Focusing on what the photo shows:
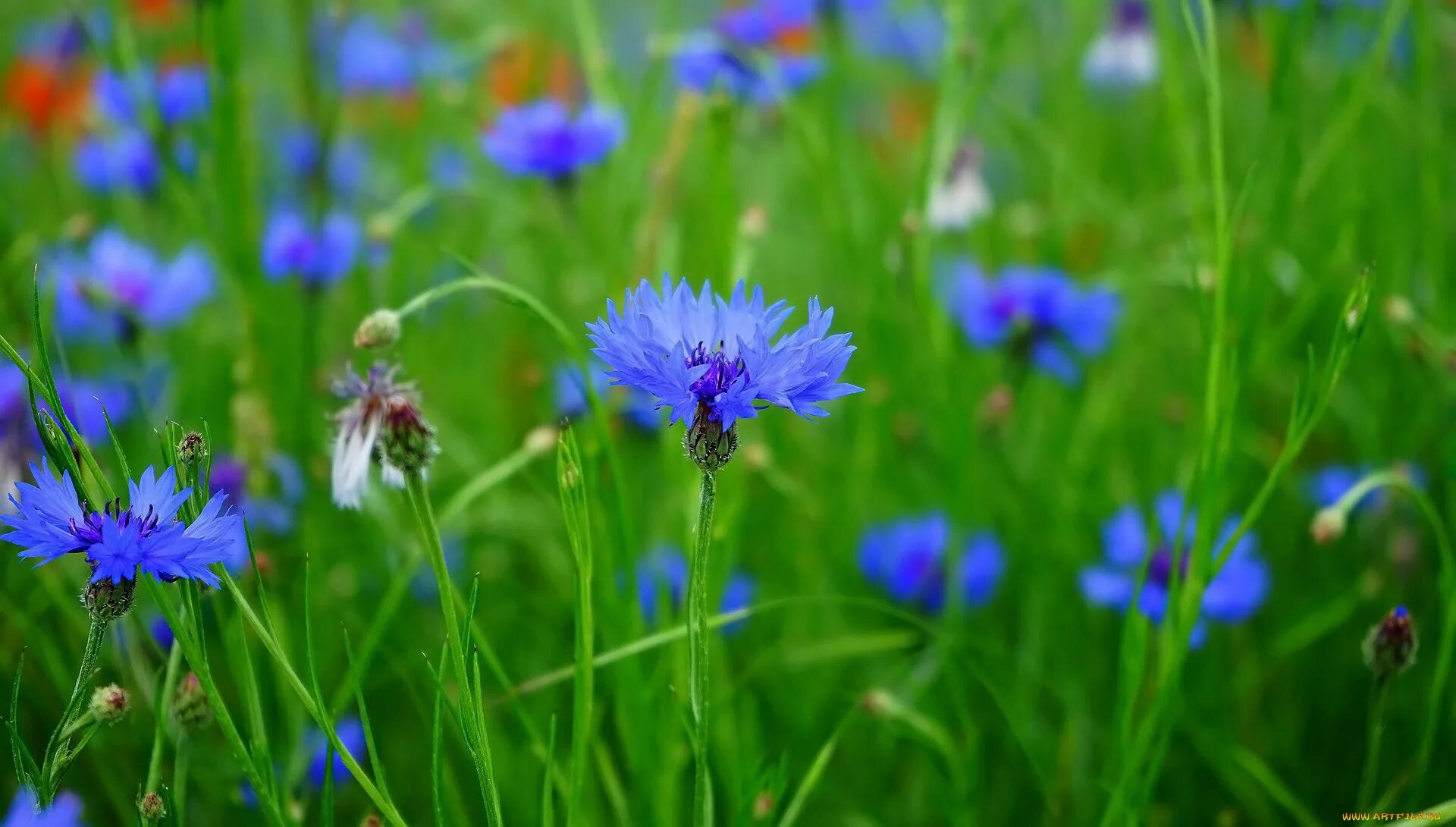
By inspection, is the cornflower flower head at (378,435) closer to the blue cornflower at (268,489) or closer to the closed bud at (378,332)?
the closed bud at (378,332)

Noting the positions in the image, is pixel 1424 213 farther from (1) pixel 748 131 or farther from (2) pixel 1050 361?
(1) pixel 748 131

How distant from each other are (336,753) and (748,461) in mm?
370

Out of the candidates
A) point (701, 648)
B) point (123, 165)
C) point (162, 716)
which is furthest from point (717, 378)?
point (123, 165)

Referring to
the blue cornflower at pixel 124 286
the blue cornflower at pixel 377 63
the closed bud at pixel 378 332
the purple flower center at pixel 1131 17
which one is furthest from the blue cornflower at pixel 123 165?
the purple flower center at pixel 1131 17

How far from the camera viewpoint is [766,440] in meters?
1.16

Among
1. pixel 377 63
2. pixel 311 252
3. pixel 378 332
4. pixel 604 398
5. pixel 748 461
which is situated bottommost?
pixel 378 332

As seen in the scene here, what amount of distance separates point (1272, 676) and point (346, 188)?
4.69 feet

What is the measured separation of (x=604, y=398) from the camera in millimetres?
1080

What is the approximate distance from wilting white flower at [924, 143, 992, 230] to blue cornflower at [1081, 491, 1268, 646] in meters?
0.39

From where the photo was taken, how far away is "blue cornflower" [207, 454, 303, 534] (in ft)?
3.20

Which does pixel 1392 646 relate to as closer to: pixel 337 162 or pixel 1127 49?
pixel 1127 49

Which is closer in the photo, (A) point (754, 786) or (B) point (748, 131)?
(A) point (754, 786)

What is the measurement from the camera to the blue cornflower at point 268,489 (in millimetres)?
975

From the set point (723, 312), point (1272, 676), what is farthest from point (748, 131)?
point (723, 312)
